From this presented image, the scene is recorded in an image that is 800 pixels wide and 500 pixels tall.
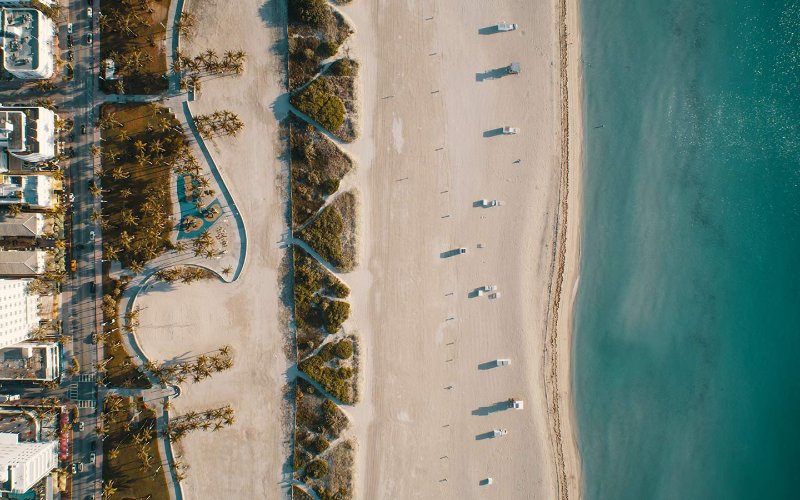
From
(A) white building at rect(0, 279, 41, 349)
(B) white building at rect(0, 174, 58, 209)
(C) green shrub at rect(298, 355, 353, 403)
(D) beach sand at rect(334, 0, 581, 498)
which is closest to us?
(A) white building at rect(0, 279, 41, 349)

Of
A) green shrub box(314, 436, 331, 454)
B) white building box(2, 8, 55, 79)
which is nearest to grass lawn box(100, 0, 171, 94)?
white building box(2, 8, 55, 79)

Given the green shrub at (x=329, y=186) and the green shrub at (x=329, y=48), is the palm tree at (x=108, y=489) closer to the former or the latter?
the green shrub at (x=329, y=186)

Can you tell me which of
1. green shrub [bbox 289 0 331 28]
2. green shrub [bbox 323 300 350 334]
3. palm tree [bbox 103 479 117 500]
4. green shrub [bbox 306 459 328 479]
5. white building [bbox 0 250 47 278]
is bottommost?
palm tree [bbox 103 479 117 500]

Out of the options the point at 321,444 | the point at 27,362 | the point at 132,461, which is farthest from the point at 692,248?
the point at 27,362

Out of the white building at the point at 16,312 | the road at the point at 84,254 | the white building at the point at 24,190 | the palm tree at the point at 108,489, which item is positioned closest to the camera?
the white building at the point at 16,312

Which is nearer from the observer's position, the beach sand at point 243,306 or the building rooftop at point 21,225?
the building rooftop at point 21,225

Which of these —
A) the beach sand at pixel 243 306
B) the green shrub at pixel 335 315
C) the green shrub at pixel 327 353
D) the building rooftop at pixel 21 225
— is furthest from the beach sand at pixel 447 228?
the building rooftop at pixel 21 225

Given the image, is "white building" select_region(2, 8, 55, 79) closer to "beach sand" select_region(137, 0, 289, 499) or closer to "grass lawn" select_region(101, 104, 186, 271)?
"grass lawn" select_region(101, 104, 186, 271)
